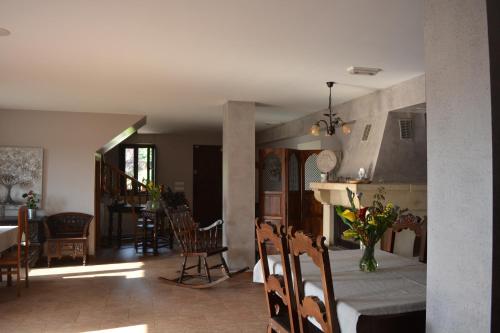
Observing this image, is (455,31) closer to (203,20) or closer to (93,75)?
(203,20)

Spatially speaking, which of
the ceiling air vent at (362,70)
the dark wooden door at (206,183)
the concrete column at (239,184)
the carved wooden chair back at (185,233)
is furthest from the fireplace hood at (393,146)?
the dark wooden door at (206,183)

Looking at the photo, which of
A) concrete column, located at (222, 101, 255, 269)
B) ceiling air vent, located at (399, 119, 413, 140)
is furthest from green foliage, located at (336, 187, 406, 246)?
concrete column, located at (222, 101, 255, 269)

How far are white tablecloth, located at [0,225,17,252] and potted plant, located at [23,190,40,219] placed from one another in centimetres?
157

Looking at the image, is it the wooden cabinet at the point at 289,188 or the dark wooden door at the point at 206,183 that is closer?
the wooden cabinet at the point at 289,188

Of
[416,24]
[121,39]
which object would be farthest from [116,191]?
[416,24]

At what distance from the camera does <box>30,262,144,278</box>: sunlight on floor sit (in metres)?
6.19

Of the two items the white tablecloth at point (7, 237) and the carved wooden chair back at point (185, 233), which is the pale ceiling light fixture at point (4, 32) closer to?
the white tablecloth at point (7, 237)

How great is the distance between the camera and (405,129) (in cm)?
594

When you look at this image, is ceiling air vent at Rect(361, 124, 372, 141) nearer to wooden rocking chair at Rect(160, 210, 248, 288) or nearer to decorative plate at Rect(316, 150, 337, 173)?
decorative plate at Rect(316, 150, 337, 173)

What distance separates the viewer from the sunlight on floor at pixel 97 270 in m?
6.19

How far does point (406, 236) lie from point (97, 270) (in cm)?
467

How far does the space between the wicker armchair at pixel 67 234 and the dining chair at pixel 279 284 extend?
4867 mm

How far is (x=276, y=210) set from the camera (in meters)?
7.25

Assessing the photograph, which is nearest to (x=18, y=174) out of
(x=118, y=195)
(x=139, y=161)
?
(x=118, y=195)
